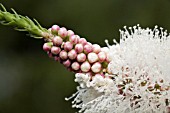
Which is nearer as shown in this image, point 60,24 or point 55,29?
point 55,29

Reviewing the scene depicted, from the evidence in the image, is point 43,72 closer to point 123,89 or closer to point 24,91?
point 24,91

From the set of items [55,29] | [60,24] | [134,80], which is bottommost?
[134,80]

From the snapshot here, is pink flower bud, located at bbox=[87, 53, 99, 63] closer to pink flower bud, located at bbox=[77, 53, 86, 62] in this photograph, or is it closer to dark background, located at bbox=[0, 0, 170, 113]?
pink flower bud, located at bbox=[77, 53, 86, 62]

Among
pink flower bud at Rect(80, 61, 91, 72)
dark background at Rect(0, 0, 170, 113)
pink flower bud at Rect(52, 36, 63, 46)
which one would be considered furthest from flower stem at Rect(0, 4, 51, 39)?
dark background at Rect(0, 0, 170, 113)

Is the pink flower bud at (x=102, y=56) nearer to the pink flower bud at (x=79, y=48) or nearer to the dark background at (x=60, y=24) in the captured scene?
the pink flower bud at (x=79, y=48)

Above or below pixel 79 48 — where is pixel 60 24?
above

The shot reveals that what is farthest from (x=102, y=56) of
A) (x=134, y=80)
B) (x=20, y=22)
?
(x=20, y=22)

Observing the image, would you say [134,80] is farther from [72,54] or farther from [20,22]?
[20,22]

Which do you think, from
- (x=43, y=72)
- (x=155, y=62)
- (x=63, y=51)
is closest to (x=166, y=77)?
(x=155, y=62)
